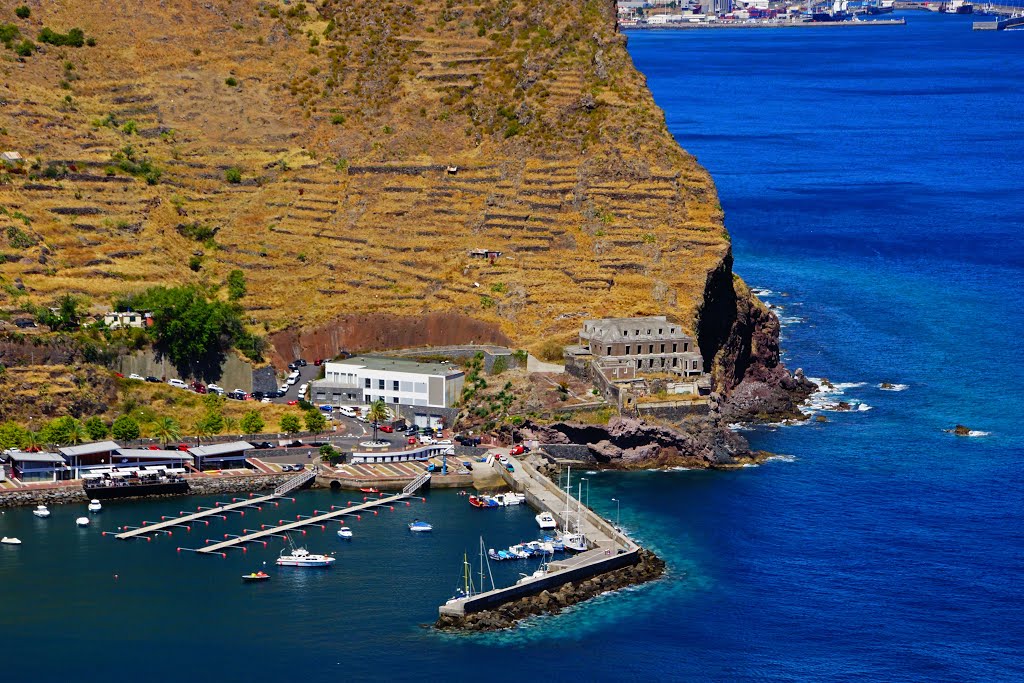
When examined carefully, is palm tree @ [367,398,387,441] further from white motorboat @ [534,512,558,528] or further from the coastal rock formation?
white motorboat @ [534,512,558,528]

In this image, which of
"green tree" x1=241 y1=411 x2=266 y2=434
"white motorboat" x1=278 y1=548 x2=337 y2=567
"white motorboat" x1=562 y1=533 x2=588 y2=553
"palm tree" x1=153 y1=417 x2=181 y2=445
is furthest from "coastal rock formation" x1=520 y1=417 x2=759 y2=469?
"white motorboat" x1=278 y1=548 x2=337 y2=567

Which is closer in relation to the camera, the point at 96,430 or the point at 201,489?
the point at 201,489

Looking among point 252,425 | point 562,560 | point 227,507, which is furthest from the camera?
point 252,425

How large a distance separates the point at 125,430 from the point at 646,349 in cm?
4470

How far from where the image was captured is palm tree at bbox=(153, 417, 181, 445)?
174325 millimetres

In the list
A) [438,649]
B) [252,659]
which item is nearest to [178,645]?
[252,659]

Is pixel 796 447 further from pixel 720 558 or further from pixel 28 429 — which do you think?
pixel 28 429

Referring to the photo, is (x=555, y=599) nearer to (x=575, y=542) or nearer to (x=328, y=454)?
(x=575, y=542)

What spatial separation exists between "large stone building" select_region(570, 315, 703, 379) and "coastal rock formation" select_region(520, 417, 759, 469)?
784 cm

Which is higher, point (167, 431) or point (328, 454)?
point (167, 431)

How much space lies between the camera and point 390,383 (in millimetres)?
185000

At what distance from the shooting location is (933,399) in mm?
194500

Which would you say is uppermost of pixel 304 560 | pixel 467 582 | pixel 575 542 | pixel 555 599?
pixel 575 542

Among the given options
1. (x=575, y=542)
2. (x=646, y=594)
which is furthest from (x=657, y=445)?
(x=646, y=594)
